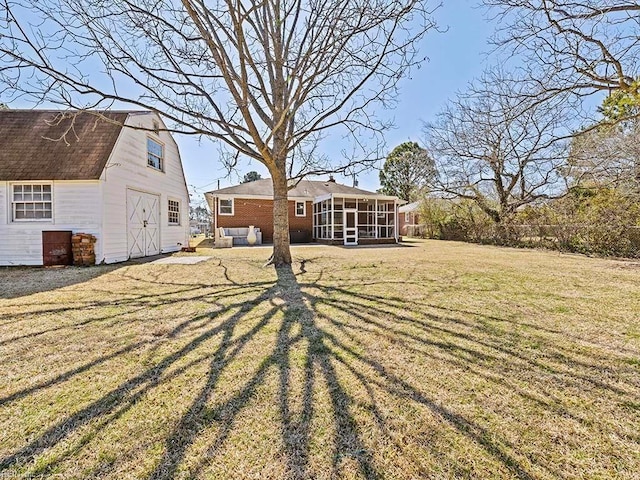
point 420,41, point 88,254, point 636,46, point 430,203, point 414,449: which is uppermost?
point 420,41

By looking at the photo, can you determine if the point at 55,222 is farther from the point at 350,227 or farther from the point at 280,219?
the point at 350,227

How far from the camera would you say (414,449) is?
1686 mm

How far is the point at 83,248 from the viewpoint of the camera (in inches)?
341

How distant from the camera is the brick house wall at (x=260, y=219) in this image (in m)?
18.6

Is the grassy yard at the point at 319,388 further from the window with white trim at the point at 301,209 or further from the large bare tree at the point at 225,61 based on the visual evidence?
the window with white trim at the point at 301,209

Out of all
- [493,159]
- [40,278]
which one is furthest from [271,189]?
[40,278]

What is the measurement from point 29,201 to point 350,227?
14.6 m

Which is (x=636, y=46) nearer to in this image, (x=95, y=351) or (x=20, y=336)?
(x=95, y=351)

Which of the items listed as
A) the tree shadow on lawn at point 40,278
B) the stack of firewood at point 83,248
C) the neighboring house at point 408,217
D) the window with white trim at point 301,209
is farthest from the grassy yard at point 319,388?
the neighboring house at point 408,217

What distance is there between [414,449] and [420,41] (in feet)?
28.3

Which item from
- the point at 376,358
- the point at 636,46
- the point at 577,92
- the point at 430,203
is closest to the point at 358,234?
the point at 430,203

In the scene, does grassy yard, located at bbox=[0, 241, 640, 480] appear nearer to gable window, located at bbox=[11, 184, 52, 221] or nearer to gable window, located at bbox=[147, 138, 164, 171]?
gable window, located at bbox=[11, 184, 52, 221]

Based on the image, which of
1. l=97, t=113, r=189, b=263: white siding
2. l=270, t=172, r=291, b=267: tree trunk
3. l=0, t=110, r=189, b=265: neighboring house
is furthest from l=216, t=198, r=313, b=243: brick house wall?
l=270, t=172, r=291, b=267: tree trunk

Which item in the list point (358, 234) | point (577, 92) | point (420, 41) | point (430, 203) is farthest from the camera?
point (430, 203)
